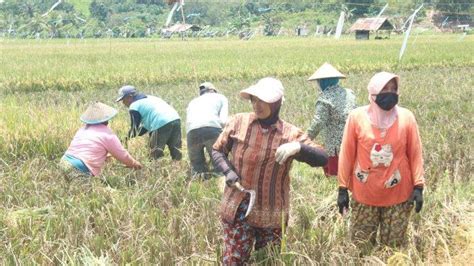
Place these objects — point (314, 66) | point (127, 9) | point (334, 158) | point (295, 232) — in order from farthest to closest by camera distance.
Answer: point (127, 9), point (314, 66), point (334, 158), point (295, 232)

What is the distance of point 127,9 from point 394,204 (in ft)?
288

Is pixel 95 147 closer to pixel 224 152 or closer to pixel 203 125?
pixel 203 125

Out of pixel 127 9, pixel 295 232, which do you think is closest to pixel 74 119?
pixel 295 232

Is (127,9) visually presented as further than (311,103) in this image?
Yes

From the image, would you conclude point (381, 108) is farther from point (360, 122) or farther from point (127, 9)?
point (127, 9)

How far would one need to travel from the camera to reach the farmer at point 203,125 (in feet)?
18.2

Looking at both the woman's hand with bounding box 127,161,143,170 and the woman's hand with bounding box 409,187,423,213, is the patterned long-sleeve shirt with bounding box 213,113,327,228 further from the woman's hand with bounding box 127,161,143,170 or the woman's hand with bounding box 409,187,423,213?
the woman's hand with bounding box 127,161,143,170

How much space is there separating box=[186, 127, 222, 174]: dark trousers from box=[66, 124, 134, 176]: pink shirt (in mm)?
863

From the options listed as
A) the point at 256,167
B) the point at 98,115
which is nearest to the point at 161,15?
the point at 98,115

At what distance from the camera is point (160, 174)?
205 inches

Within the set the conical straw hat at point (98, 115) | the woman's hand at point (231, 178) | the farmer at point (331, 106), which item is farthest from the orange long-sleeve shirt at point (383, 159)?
the conical straw hat at point (98, 115)

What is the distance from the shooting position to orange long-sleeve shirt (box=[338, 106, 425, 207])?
3.15 meters

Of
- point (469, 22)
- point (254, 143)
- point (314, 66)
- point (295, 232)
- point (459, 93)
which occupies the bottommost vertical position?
point (469, 22)

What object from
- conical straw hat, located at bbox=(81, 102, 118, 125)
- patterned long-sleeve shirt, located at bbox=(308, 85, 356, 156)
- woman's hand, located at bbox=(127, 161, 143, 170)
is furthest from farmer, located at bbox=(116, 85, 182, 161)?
patterned long-sleeve shirt, located at bbox=(308, 85, 356, 156)
